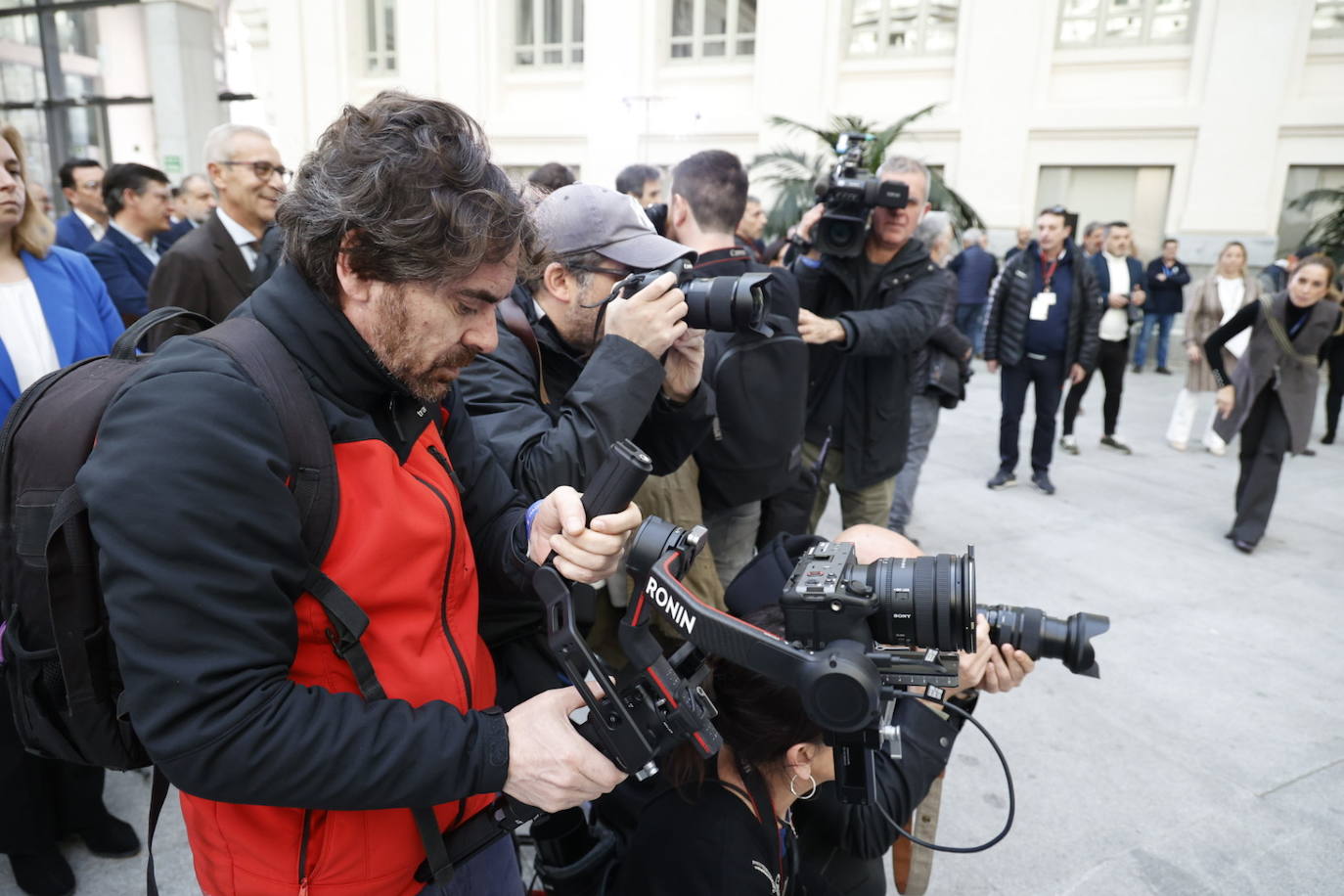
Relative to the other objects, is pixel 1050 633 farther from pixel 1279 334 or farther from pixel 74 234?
pixel 74 234

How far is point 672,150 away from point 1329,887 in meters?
15.6

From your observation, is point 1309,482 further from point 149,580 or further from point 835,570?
point 149,580

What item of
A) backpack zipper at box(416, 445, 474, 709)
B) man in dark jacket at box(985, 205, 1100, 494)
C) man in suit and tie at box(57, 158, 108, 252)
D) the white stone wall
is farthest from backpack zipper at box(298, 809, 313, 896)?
the white stone wall

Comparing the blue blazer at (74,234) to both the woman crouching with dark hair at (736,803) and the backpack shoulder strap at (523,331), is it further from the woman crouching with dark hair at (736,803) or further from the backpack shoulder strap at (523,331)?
the woman crouching with dark hair at (736,803)

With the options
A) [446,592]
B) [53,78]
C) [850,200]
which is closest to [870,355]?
[850,200]

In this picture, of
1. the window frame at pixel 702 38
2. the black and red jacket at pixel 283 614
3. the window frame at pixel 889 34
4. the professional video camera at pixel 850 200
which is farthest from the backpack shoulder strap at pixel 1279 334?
the window frame at pixel 702 38

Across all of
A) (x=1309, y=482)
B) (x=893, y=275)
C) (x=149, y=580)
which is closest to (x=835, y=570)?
(x=149, y=580)

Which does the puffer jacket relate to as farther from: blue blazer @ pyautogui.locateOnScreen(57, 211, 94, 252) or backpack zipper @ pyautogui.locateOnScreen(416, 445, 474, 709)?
blue blazer @ pyautogui.locateOnScreen(57, 211, 94, 252)

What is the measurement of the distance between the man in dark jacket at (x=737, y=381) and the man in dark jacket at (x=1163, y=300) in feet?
34.9

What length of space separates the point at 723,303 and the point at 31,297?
78.6 inches

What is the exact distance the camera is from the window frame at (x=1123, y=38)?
42.2 feet

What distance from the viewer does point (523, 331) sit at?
200cm

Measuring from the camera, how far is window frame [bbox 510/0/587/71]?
16984 mm

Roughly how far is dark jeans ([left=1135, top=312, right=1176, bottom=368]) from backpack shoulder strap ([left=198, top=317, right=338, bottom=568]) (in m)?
13.1
